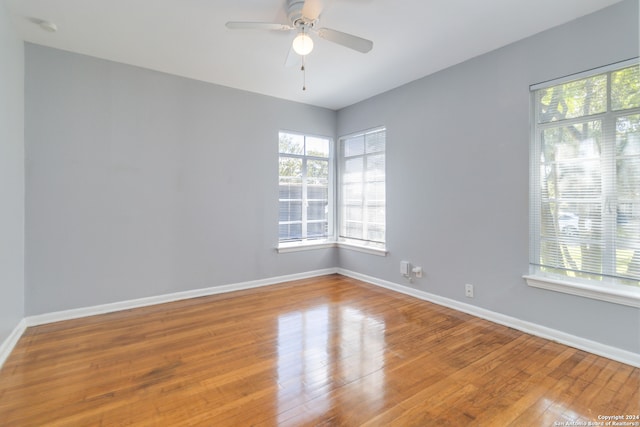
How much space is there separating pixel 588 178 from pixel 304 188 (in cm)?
343

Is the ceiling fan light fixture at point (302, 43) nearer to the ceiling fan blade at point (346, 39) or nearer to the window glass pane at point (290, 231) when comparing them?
the ceiling fan blade at point (346, 39)

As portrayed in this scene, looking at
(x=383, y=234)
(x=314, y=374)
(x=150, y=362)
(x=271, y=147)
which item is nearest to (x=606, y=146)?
(x=383, y=234)

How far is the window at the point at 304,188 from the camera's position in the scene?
470 centimetres

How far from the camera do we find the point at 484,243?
3.18 meters

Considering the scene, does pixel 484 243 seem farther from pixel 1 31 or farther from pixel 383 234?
pixel 1 31

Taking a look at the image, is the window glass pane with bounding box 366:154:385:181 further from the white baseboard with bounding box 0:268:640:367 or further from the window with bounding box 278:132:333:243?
the white baseboard with bounding box 0:268:640:367

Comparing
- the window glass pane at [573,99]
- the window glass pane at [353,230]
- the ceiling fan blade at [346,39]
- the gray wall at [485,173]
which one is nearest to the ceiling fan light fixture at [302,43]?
the ceiling fan blade at [346,39]

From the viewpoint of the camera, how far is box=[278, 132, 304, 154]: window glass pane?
4.69 m

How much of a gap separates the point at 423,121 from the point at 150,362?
12.2ft

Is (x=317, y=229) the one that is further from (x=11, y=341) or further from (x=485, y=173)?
(x=11, y=341)

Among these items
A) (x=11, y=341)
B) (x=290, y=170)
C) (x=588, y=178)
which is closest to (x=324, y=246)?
(x=290, y=170)

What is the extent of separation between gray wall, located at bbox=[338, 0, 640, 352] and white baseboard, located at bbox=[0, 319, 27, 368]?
3885 millimetres

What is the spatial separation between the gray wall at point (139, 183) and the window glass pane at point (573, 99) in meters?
3.18

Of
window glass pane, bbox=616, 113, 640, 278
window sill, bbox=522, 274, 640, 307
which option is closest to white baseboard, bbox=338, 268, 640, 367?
window sill, bbox=522, 274, 640, 307
